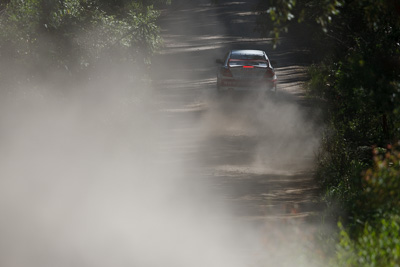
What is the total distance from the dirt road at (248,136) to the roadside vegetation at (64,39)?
2.67m

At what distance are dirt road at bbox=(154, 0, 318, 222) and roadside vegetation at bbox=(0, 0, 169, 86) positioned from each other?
2.67 m

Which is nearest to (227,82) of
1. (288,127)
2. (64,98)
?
(288,127)

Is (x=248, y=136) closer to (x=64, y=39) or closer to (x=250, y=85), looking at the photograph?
(x=250, y=85)

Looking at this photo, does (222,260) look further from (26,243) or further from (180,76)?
(180,76)

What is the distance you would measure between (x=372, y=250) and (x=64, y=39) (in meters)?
10.2

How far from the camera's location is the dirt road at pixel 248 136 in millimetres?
13398

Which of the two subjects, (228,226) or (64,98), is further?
(64,98)

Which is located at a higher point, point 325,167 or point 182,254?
point 182,254

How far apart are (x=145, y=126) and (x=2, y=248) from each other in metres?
10.4

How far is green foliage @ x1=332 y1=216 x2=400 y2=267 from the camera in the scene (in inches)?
273

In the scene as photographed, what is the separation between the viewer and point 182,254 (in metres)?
9.48

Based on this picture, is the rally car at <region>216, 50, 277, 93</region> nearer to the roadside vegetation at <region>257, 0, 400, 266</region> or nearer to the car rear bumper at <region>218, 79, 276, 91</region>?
the car rear bumper at <region>218, 79, 276, 91</region>

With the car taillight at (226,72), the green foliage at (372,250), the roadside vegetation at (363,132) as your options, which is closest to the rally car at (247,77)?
the car taillight at (226,72)

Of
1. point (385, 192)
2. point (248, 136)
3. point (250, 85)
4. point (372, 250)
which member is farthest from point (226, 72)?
point (372, 250)
